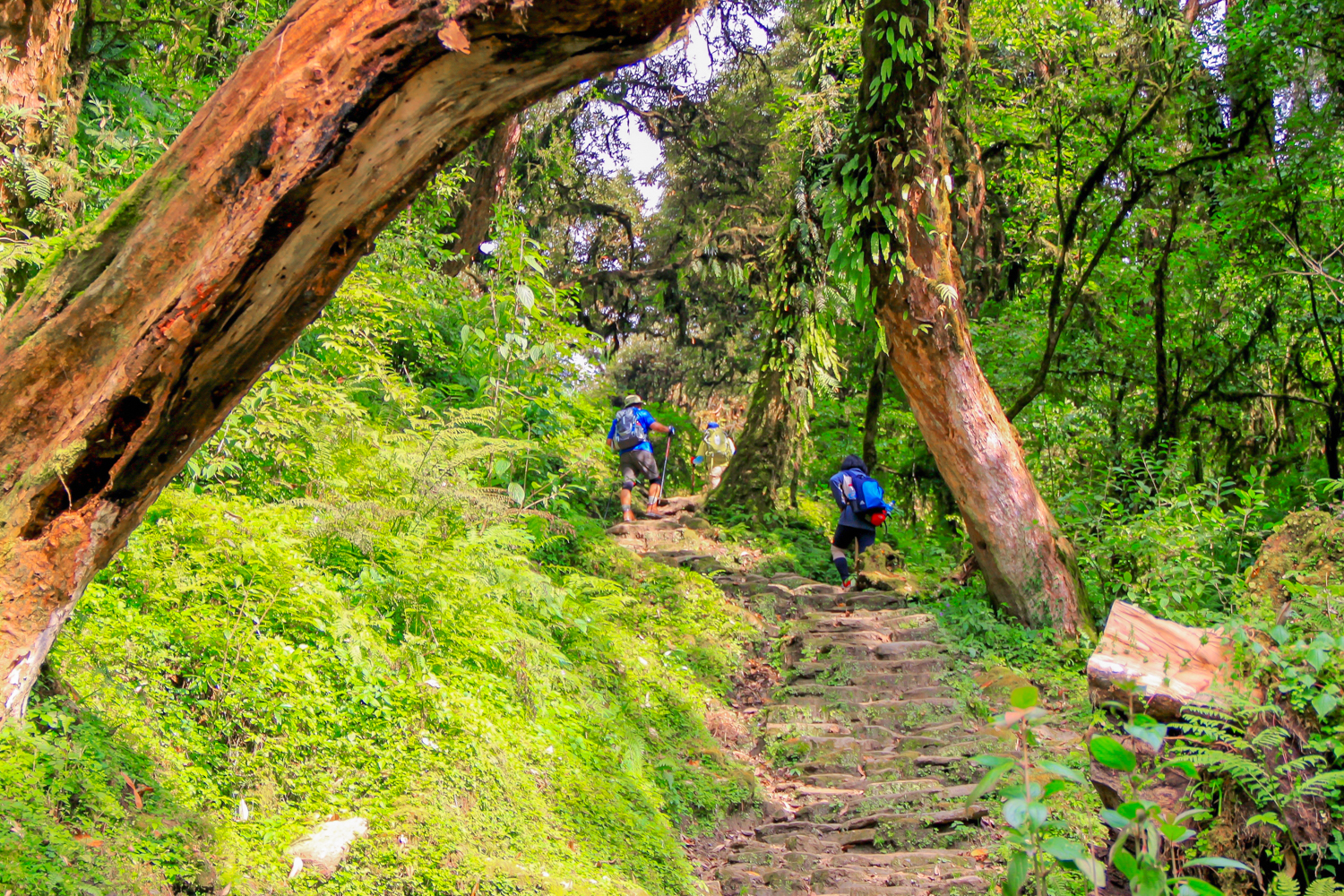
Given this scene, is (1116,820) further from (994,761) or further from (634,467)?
(634,467)

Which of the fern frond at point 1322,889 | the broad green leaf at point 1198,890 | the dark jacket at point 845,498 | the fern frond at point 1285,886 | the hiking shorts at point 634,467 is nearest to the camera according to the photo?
the broad green leaf at point 1198,890

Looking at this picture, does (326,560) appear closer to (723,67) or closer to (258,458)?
(258,458)

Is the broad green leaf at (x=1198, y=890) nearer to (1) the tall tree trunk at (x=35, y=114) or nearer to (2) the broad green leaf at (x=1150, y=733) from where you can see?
(2) the broad green leaf at (x=1150, y=733)

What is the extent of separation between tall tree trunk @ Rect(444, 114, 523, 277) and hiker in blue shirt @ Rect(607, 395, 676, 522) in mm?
3334

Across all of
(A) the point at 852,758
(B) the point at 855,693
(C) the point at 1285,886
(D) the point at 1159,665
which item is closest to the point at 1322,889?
(C) the point at 1285,886

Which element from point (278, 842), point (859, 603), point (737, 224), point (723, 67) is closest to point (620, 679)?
point (278, 842)

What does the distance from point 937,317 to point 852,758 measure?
4.67 metres

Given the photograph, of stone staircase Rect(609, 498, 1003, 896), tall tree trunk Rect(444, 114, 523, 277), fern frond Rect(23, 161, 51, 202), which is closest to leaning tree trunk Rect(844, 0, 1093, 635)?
stone staircase Rect(609, 498, 1003, 896)

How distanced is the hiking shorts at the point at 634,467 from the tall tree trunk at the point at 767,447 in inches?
57.7

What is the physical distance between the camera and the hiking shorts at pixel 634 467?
499 inches

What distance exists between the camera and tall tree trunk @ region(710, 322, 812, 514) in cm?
1344

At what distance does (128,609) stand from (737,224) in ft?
47.0

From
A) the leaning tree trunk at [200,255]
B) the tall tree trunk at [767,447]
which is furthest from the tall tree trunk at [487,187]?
the leaning tree trunk at [200,255]

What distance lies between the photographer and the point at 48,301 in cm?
228
